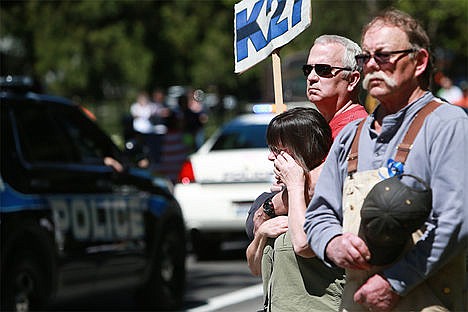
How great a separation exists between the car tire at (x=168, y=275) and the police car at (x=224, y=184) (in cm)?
271

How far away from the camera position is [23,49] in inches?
1339

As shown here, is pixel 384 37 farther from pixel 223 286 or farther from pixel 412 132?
pixel 223 286

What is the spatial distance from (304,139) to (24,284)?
4.41 m

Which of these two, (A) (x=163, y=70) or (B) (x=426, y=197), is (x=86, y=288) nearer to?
(B) (x=426, y=197)

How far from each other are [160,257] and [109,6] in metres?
27.0

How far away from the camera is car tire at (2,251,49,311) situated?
26.8ft

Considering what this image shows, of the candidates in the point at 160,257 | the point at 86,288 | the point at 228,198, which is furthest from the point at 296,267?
the point at 228,198

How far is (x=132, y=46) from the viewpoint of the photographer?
38.2 m

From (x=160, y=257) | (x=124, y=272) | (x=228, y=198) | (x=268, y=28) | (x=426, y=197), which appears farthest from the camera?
(x=228, y=198)

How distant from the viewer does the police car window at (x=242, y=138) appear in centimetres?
1421

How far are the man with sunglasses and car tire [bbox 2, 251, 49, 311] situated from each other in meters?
3.66

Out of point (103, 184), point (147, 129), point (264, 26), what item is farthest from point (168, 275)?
point (147, 129)

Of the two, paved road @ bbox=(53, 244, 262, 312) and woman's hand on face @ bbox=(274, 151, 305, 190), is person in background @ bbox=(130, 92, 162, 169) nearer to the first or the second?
paved road @ bbox=(53, 244, 262, 312)

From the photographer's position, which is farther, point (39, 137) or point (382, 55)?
point (39, 137)
